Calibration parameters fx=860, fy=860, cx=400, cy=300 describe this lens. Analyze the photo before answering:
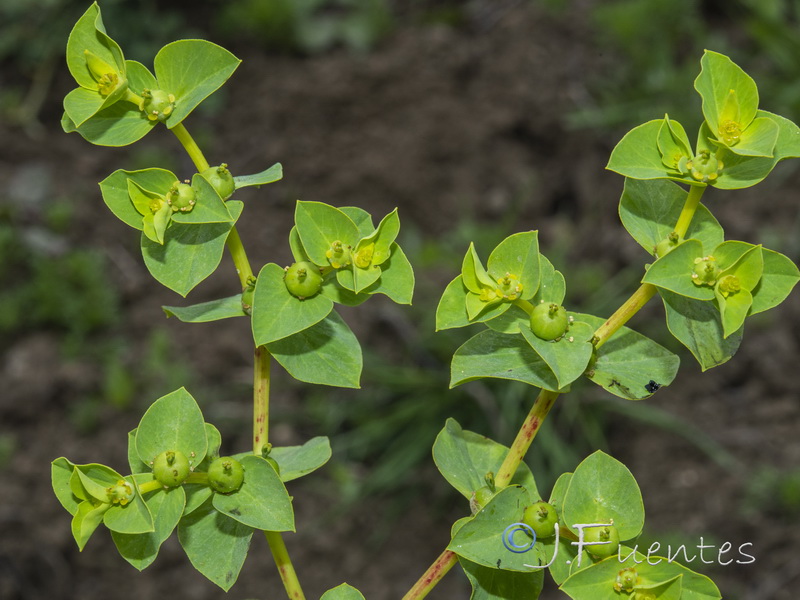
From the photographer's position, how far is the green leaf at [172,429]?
38.5 inches

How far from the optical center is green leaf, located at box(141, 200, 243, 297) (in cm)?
99

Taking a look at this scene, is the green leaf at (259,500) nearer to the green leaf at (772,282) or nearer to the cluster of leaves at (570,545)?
the cluster of leaves at (570,545)

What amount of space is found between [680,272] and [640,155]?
0.14 m

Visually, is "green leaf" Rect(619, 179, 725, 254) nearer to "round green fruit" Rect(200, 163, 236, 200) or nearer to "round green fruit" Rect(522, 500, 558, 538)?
"round green fruit" Rect(522, 500, 558, 538)

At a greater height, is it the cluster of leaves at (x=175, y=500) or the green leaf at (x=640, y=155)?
the green leaf at (x=640, y=155)

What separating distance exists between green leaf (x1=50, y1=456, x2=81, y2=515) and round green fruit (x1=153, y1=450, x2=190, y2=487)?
0.32 ft

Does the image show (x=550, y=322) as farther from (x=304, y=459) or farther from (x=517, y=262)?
(x=304, y=459)

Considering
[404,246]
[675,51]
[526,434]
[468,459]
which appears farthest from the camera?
[675,51]

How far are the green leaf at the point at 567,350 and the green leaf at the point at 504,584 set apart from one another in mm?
266

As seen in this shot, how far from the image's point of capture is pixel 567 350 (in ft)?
3.08

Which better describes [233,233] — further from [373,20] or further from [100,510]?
[373,20]

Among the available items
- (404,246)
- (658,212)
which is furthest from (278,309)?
(404,246)

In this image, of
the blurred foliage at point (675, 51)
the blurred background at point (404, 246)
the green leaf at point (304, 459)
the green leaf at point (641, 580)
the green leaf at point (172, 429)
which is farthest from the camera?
A: the blurred foliage at point (675, 51)

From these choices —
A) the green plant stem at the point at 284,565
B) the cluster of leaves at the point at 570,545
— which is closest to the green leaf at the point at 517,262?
the cluster of leaves at the point at 570,545
